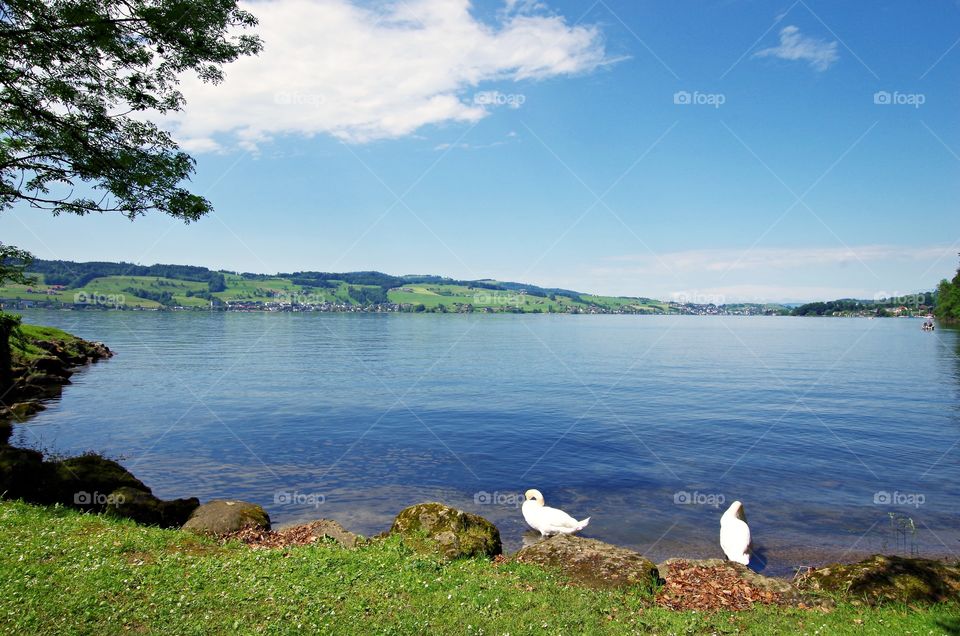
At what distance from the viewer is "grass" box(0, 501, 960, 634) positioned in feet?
29.5

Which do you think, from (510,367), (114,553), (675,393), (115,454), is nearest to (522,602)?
(114,553)

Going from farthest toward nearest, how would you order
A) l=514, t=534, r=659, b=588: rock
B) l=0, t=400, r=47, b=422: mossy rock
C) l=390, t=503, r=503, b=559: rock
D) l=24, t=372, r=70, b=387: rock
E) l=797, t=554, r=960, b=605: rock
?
l=24, t=372, r=70, b=387: rock → l=0, t=400, r=47, b=422: mossy rock → l=390, t=503, r=503, b=559: rock → l=514, t=534, r=659, b=588: rock → l=797, t=554, r=960, b=605: rock

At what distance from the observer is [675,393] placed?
46.7m

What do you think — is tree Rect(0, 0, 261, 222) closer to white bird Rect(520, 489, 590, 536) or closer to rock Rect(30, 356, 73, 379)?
white bird Rect(520, 489, 590, 536)

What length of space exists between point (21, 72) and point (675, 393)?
1797 inches

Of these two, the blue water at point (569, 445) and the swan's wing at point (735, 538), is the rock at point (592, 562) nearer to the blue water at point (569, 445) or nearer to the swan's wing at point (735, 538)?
the blue water at point (569, 445)

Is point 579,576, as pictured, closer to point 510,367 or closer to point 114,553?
point 114,553

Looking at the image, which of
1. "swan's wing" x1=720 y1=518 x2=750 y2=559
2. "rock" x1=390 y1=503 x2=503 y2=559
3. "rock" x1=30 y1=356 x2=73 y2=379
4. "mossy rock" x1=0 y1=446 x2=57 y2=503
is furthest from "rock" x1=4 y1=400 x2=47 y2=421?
"swan's wing" x1=720 y1=518 x2=750 y2=559
